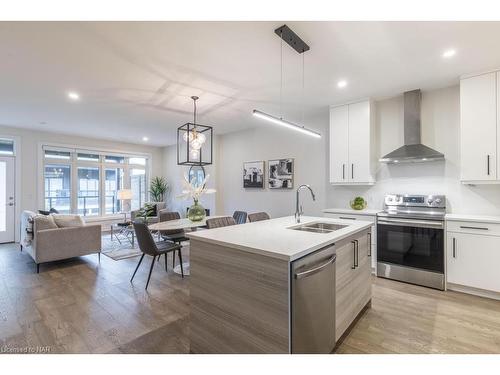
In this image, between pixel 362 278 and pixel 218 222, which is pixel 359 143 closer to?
pixel 362 278

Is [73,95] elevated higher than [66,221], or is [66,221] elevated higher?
[73,95]

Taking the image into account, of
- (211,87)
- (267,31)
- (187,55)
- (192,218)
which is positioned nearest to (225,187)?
(192,218)

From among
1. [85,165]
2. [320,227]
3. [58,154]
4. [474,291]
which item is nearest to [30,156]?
[58,154]

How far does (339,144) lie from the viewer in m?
4.16

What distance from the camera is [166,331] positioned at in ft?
7.27

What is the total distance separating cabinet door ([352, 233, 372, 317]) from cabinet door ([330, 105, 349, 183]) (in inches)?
68.3

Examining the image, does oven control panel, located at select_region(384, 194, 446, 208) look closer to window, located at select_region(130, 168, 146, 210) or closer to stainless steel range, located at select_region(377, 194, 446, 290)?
stainless steel range, located at select_region(377, 194, 446, 290)

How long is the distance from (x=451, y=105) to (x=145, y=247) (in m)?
4.54

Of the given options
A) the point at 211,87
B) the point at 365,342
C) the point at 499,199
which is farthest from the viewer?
the point at 211,87

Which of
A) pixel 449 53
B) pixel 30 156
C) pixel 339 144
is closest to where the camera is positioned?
pixel 449 53

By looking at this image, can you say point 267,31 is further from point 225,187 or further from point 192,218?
point 225,187

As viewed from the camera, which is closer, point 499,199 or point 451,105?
point 499,199

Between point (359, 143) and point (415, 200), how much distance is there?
1.15 metres

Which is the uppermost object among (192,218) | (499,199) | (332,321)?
(499,199)
